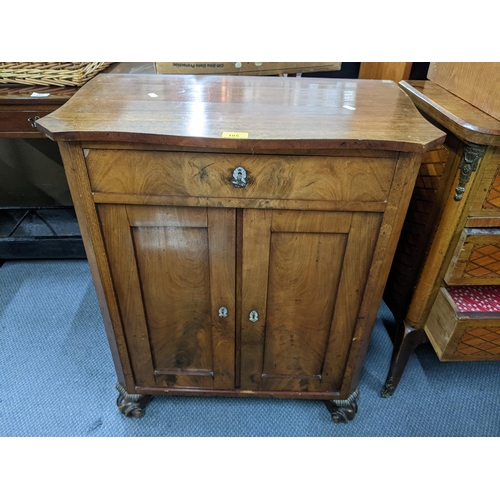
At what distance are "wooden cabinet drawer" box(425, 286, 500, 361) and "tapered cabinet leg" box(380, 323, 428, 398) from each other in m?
0.07

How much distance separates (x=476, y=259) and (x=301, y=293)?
1.42 ft

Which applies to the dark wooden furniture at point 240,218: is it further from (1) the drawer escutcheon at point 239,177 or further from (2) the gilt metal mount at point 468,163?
(2) the gilt metal mount at point 468,163

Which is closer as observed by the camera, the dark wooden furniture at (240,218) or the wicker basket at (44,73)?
the dark wooden furniture at (240,218)

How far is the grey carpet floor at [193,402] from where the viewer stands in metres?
1.18

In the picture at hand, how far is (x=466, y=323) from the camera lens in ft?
3.16

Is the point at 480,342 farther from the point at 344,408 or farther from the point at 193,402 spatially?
the point at 193,402

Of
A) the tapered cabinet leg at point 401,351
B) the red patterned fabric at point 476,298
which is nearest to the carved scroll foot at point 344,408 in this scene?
the tapered cabinet leg at point 401,351

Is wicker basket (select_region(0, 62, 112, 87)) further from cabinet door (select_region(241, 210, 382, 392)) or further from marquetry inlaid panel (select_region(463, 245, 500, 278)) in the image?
marquetry inlaid panel (select_region(463, 245, 500, 278))

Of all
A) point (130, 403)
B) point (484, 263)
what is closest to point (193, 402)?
point (130, 403)

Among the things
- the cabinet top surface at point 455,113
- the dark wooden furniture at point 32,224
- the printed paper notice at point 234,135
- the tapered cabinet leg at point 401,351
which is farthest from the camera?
the dark wooden furniture at point 32,224

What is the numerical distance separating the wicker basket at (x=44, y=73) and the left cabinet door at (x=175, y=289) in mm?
741

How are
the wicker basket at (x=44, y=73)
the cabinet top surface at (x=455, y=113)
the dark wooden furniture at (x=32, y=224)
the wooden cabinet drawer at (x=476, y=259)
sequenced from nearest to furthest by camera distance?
the cabinet top surface at (x=455, y=113), the wooden cabinet drawer at (x=476, y=259), the wicker basket at (x=44, y=73), the dark wooden furniture at (x=32, y=224)

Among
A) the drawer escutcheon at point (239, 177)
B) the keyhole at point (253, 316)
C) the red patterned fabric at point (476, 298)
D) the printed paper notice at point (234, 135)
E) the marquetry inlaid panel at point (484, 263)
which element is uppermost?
the printed paper notice at point (234, 135)

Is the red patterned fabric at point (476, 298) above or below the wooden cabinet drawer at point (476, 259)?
below
